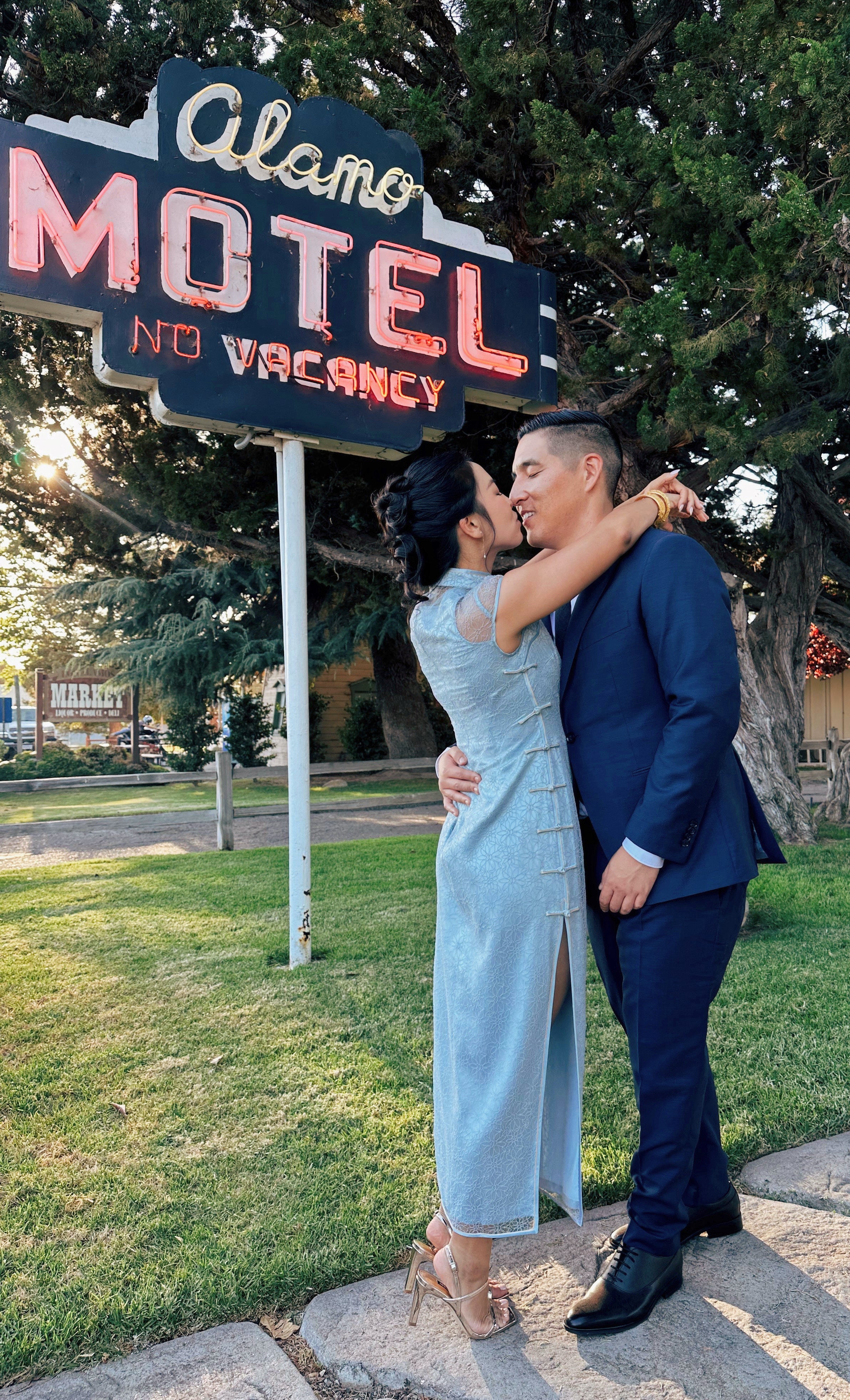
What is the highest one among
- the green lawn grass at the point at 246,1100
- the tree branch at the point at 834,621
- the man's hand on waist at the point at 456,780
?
the tree branch at the point at 834,621

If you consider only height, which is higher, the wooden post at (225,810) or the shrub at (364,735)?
the shrub at (364,735)

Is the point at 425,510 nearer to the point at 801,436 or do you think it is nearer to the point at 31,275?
the point at 31,275

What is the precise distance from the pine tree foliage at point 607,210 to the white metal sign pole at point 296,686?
10.2 ft

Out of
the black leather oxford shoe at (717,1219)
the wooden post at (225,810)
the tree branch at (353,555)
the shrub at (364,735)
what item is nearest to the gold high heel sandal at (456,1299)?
the black leather oxford shoe at (717,1219)

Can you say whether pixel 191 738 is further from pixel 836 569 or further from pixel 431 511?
pixel 431 511

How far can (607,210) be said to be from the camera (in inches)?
299

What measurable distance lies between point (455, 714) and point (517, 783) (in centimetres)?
23

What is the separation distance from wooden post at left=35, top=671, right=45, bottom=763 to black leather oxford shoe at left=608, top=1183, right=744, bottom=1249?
24.4 meters

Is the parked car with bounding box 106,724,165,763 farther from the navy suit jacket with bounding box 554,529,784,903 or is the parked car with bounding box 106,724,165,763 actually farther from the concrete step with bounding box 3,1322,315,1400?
the navy suit jacket with bounding box 554,529,784,903

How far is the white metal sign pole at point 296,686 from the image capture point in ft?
17.8

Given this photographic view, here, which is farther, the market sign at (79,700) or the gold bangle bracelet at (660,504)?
the market sign at (79,700)

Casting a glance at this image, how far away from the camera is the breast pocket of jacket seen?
2223 mm

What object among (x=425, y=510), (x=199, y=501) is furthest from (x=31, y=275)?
(x=199, y=501)

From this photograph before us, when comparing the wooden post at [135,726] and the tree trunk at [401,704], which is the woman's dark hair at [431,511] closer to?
the tree trunk at [401,704]
